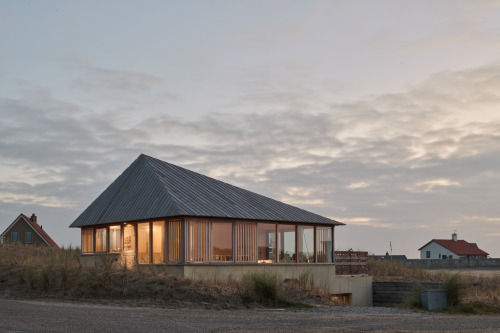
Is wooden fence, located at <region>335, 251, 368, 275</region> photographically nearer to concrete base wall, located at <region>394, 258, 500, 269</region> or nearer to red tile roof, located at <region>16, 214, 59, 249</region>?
concrete base wall, located at <region>394, 258, 500, 269</region>

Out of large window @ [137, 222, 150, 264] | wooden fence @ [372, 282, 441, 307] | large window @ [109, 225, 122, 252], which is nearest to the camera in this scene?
large window @ [137, 222, 150, 264]

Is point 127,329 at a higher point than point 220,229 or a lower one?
lower

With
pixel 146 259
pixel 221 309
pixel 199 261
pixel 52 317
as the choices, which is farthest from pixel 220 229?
pixel 52 317

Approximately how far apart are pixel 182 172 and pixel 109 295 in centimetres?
1190

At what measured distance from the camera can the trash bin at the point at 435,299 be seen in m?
18.3

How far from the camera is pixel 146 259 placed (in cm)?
2612

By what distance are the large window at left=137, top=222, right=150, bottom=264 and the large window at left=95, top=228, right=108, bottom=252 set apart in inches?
119

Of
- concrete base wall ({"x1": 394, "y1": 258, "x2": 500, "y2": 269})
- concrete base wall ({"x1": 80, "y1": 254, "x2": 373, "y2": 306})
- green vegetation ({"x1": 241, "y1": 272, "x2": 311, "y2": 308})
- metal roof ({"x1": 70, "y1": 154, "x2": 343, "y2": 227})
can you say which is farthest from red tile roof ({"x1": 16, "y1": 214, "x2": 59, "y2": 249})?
green vegetation ({"x1": 241, "y1": 272, "x2": 311, "y2": 308})

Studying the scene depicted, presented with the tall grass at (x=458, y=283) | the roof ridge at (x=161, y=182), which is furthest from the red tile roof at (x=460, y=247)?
the roof ridge at (x=161, y=182)

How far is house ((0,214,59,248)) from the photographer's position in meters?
59.8

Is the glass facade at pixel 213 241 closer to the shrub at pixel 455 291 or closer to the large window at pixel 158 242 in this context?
the large window at pixel 158 242

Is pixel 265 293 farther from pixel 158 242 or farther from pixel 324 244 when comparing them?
pixel 324 244

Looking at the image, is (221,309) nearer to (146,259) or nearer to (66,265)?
(66,265)

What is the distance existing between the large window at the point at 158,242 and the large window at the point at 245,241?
124 inches
